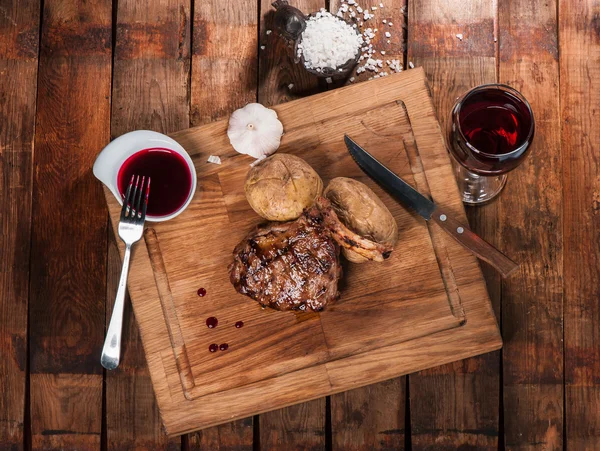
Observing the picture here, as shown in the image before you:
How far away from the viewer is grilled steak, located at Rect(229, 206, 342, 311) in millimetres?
1771


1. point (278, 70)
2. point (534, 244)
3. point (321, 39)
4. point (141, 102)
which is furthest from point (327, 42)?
point (534, 244)

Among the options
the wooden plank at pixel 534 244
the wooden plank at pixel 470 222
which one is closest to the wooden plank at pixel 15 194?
the wooden plank at pixel 470 222

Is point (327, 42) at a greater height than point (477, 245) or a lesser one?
greater

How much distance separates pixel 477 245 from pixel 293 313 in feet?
2.14

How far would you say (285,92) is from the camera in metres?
2.19

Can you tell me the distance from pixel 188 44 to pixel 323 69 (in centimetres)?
54

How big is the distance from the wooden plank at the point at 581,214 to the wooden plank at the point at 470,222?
274 mm

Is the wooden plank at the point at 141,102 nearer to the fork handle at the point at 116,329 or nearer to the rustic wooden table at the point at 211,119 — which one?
the rustic wooden table at the point at 211,119

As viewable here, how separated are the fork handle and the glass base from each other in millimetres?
1199

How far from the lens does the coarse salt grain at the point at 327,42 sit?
2051 millimetres

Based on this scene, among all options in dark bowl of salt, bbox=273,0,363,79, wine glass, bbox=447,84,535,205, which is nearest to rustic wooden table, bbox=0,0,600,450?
dark bowl of salt, bbox=273,0,363,79

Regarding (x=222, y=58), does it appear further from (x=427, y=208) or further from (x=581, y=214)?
(x=581, y=214)

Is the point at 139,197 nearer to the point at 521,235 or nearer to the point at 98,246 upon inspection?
the point at 98,246

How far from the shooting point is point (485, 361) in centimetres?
214
